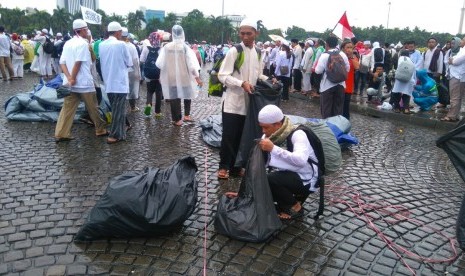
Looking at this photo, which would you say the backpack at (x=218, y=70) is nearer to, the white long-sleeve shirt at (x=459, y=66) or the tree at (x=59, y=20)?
the white long-sleeve shirt at (x=459, y=66)

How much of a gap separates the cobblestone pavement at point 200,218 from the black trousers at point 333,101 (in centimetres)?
79

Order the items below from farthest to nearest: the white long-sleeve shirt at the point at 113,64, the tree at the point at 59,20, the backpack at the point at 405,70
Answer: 1. the tree at the point at 59,20
2. the backpack at the point at 405,70
3. the white long-sleeve shirt at the point at 113,64

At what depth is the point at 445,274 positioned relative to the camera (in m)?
3.04

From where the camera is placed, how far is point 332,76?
21.6 feet

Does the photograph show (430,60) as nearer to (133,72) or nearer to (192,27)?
(133,72)

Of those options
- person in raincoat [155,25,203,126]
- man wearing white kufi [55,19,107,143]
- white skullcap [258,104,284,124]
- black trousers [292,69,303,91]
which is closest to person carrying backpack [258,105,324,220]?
white skullcap [258,104,284,124]

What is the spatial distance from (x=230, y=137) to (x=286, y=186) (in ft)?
4.36

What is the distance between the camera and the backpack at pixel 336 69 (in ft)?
21.4

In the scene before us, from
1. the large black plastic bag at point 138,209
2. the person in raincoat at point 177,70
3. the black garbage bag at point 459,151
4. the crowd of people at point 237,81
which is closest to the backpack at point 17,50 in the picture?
the crowd of people at point 237,81

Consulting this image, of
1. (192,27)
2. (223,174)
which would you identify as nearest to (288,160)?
(223,174)

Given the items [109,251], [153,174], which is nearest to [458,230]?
[153,174]

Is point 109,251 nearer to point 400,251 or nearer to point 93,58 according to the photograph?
point 400,251

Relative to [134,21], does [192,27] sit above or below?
below

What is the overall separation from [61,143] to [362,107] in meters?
7.51
